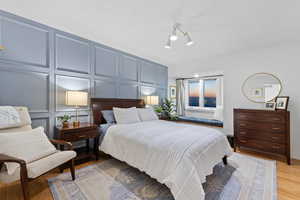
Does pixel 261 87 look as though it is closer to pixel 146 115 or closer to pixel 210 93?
pixel 210 93

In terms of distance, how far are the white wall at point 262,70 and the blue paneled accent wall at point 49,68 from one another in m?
2.96

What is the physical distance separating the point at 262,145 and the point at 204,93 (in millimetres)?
2747

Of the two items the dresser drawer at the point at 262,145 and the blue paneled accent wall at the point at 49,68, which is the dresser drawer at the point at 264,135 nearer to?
the dresser drawer at the point at 262,145

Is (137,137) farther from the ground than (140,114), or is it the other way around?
(140,114)

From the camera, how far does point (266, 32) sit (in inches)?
101

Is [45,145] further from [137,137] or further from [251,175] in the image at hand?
[251,175]

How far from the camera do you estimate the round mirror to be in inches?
122

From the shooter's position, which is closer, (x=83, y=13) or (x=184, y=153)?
(x=184, y=153)

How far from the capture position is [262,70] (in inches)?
127

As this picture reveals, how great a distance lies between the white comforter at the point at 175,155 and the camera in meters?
1.40

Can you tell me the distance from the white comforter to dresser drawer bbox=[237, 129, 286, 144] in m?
1.14

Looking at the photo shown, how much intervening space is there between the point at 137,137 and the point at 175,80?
405cm

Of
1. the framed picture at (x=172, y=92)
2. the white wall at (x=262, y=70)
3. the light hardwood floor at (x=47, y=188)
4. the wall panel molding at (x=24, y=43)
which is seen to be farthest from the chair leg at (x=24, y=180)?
the framed picture at (x=172, y=92)

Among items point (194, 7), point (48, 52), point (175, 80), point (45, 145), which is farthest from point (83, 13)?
point (175, 80)
